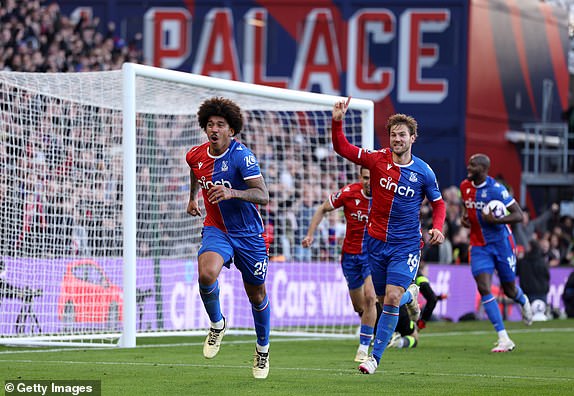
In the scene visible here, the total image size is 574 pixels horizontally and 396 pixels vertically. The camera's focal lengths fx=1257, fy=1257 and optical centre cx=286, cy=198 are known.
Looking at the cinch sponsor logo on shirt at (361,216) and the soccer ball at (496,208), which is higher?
the soccer ball at (496,208)

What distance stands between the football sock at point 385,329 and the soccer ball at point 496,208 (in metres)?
4.58

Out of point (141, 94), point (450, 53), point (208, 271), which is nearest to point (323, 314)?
point (141, 94)

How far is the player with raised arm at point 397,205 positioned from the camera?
1185 cm

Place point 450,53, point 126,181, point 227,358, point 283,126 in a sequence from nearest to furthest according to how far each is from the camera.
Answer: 1. point 227,358
2. point 126,181
3. point 283,126
4. point 450,53

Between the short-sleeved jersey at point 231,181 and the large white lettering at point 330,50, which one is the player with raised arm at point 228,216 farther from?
the large white lettering at point 330,50

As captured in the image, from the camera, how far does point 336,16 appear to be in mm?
33312

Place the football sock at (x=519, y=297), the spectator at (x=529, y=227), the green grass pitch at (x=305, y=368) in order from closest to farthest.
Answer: the green grass pitch at (x=305, y=368) → the football sock at (x=519, y=297) → the spectator at (x=529, y=227)

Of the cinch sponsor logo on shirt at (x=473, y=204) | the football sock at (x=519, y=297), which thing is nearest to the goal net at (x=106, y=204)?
the cinch sponsor logo on shirt at (x=473, y=204)

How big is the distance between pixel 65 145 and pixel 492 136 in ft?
66.6

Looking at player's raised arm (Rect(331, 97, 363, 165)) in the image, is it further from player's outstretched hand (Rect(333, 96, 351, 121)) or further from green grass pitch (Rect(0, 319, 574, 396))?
green grass pitch (Rect(0, 319, 574, 396))

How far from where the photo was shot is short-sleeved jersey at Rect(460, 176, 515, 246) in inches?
632

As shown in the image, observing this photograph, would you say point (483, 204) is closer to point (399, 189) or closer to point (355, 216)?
point (355, 216)

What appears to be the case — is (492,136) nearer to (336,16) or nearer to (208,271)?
(336,16)

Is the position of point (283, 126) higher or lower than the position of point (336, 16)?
lower
